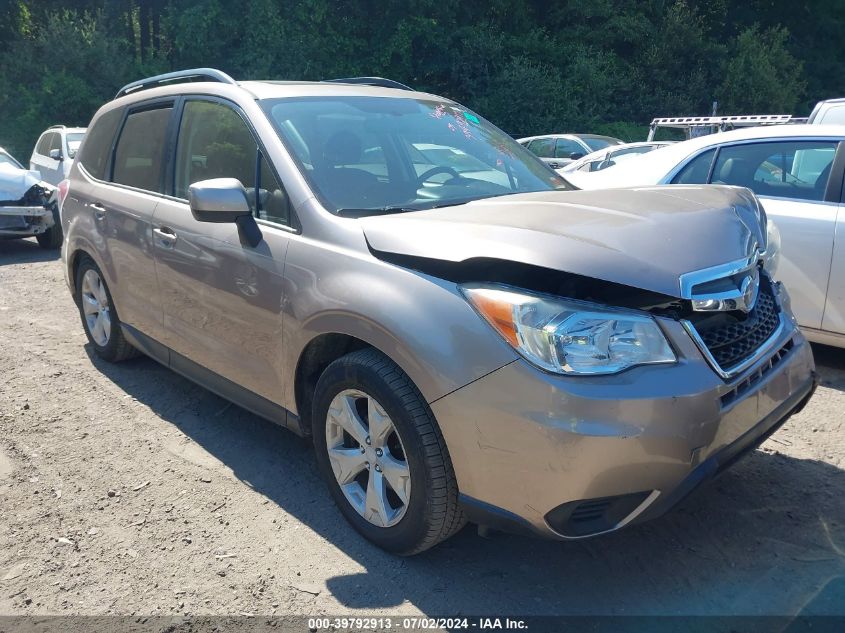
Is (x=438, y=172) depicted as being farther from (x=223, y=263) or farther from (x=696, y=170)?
(x=696, y=170)

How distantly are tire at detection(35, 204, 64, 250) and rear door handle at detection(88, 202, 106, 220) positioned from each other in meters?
6.13

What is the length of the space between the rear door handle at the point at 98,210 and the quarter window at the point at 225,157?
0.86 m

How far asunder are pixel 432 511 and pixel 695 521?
3.89 ft

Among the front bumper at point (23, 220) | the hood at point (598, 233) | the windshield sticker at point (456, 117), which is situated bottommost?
the front bumper at point (23, 220)

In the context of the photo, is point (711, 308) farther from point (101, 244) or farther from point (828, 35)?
point (828, 35)

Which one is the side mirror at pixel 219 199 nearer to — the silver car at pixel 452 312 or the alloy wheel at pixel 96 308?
the silver car at pixel 452 312

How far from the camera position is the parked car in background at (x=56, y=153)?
12500 mm

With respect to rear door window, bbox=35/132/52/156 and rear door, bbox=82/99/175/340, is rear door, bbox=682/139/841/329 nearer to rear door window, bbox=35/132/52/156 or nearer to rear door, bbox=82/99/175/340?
rear door, bbox=82/99/175/340

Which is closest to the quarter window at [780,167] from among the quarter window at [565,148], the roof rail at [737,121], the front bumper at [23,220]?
the roof rail at [737,121]

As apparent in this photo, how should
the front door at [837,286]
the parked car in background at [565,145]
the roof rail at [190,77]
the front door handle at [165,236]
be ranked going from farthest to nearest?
the parked car in background at [565,145] → the front door at [837,286] → the roof rail at [190,77] → the front door handle at [165,236]

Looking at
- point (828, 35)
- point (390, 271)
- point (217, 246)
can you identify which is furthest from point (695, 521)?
point (828, 35)

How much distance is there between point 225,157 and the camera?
3676mm

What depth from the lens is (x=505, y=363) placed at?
92.6 inches

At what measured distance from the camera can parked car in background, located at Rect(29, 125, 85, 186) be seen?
12.5 meters
